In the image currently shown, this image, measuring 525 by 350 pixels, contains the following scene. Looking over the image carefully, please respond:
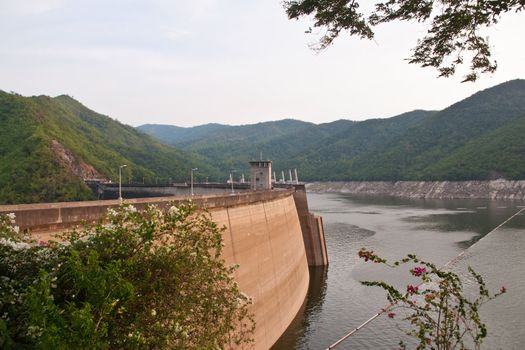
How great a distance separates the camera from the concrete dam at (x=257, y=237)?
14945 mm

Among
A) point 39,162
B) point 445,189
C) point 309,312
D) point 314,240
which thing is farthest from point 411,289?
point 445,189

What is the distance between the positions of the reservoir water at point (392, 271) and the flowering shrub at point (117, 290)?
17.0m

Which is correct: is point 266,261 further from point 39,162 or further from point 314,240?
point 39,162

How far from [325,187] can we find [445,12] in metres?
189

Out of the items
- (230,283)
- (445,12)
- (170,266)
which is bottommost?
(230,283)


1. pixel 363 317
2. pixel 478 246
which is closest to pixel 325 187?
pixel 478 246

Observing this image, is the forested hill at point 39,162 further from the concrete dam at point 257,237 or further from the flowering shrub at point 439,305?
the flowering shrub at point 439,305

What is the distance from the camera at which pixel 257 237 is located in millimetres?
26188

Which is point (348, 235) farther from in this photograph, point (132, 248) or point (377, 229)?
point (132, 248)

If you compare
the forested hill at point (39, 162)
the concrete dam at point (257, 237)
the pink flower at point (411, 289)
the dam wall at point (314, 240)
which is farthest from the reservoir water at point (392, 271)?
the forested hill at point (39, 162)

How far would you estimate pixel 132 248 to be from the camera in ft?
29.7

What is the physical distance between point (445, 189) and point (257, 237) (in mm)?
125134

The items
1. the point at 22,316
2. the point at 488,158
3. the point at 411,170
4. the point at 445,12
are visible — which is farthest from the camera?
the point at 411,170

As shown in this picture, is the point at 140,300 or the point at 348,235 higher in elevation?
the point at 140,300
